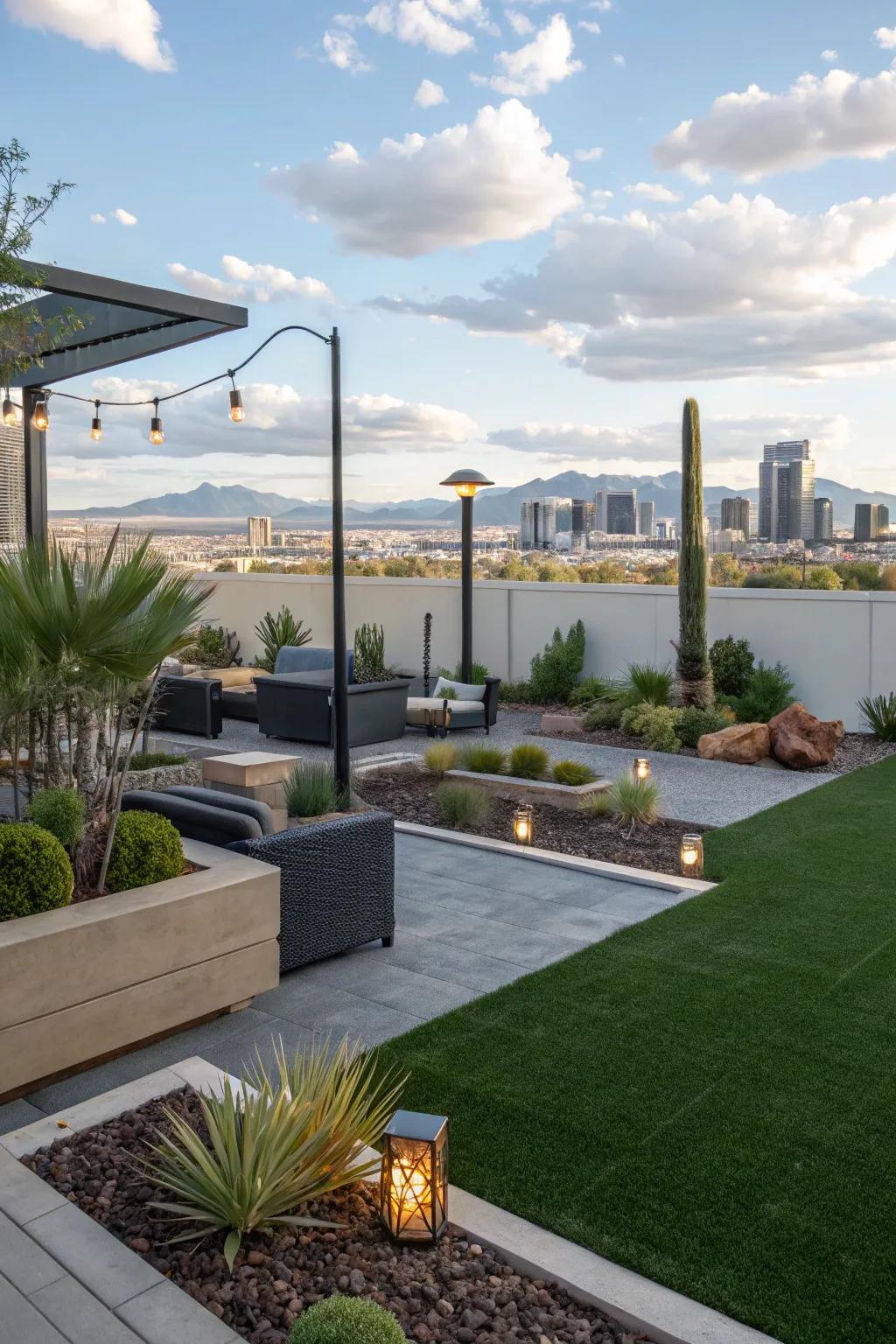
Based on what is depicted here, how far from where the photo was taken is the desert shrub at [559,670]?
40.6 ft

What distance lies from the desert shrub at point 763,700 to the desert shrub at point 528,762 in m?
3.51

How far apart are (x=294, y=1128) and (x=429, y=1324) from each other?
1.80ft

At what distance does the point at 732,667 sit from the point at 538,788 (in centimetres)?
444

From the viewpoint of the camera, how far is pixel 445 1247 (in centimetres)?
253

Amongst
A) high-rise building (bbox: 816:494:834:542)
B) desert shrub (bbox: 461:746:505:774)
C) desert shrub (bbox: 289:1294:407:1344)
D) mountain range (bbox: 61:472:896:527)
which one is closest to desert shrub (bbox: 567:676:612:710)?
desert shrub (bbox: 461:746:505:774)

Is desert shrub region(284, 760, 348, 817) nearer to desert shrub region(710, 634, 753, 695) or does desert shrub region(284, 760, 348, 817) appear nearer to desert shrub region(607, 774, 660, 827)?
desert shrub region(607, 774, 660, 827)

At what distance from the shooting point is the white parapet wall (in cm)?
1073

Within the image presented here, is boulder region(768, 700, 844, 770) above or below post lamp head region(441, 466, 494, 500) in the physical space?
below

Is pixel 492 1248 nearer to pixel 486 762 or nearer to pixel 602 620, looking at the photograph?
pixel 486 762

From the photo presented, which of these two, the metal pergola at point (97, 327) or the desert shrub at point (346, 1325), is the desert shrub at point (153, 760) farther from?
the desert shrub at point (346, 1325)

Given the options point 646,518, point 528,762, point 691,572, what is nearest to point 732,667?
point 691,572

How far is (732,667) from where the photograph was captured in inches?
443

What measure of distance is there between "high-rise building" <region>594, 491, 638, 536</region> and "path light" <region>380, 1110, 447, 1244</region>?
15.5m

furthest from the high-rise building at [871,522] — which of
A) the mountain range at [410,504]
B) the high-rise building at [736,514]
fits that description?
the high-rise building at [736,514]
